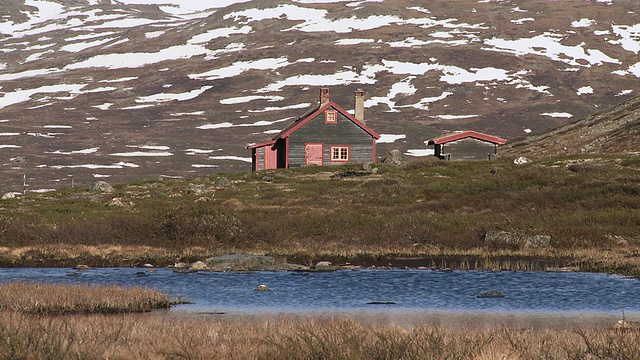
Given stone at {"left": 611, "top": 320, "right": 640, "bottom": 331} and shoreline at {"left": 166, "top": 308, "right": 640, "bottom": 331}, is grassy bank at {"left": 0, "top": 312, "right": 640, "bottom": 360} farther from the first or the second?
shoreline at {"left": 166, "top": 308, "right": 640, "bottom": 331}

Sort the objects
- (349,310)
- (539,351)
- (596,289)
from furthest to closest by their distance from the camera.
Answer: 1. (596,289)
2. (349,310)
3. (539,351)

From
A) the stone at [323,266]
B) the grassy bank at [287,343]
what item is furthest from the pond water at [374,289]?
the grassy bank at [287,343]

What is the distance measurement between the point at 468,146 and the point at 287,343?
66.7 meters

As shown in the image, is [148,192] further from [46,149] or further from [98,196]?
[46,149]

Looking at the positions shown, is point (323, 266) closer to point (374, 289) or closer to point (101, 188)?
point (374, 289)

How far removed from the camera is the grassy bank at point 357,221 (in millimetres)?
36562

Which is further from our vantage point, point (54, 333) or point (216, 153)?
point (216, 153)

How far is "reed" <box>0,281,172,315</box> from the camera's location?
21.4 metres

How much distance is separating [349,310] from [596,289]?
8420 mm

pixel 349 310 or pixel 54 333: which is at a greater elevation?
pixel 54 333

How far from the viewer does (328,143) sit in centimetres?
7769

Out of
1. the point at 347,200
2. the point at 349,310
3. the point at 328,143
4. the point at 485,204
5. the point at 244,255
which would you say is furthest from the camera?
the point at 328,143

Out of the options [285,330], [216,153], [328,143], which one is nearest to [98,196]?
[328,143]

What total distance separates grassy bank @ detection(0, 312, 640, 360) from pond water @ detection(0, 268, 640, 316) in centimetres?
769
